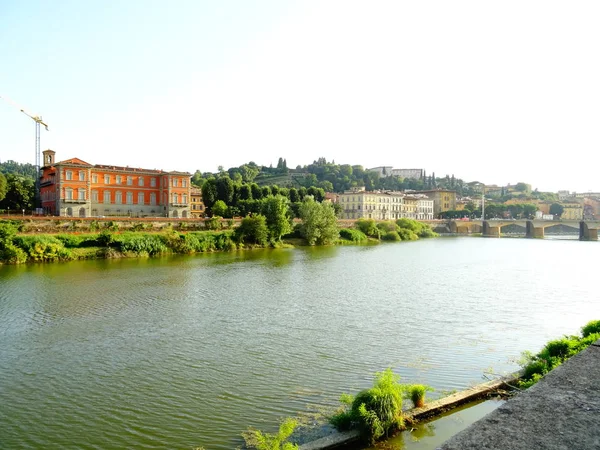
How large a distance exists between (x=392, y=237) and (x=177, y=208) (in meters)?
33.3

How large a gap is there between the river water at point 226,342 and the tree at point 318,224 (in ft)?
94.4

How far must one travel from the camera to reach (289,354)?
45.0ft

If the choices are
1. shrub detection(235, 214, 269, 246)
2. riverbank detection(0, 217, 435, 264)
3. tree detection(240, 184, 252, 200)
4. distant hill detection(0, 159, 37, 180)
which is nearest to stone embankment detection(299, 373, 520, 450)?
riverbank detection(0, 217, 435, 264)

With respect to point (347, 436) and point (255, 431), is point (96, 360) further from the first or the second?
point (347, 436)

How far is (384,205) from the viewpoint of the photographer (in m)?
112

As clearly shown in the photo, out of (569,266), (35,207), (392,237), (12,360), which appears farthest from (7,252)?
(392,237)

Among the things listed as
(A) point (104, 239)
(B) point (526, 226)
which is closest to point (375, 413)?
(A) point (104, 239)

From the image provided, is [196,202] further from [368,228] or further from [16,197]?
[368,228]

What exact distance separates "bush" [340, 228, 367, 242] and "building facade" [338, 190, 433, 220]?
104 feet

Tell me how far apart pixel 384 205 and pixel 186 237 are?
235 ft

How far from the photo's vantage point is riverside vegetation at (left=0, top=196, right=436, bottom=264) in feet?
124

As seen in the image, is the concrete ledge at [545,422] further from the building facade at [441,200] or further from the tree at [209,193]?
the building facade at [441,200]

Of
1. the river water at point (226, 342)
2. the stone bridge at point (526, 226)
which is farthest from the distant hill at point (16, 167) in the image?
the river water at point (226, 342)

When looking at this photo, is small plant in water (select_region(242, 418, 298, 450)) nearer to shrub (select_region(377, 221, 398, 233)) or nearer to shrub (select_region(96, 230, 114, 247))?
shrub (select_region(96, 230, 114, 247))
